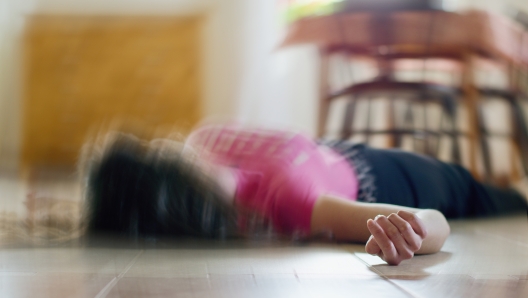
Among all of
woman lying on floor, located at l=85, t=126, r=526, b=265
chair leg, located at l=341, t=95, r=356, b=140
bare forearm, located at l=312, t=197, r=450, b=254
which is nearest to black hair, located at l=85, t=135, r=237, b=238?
woman lying on floor, located at l=85, t=126, r=526, b=265

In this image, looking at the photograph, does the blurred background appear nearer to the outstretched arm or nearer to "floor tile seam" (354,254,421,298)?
the outstretched arm

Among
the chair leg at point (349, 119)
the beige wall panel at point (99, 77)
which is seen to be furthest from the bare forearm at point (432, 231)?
the beige wall panel at point (99, 77)

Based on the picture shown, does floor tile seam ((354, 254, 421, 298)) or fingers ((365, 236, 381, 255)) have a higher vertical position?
fingers ((365, 236, 381, 255))

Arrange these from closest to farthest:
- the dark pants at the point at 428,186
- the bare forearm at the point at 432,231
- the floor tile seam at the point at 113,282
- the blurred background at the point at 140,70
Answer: the floor tile seam at the point at 113,282, the bare forearm at the point at 432,231, the dark pants at the point at 428,186, the blurred background at the point at 140,70

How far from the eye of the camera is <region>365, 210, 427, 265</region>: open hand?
2.46 feet

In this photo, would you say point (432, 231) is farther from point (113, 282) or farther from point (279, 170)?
point (113, 282)

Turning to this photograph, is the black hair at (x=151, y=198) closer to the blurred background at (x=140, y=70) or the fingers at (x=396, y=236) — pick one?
the fingers at (x=396, y=236)

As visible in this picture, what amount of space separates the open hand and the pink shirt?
0.89ft

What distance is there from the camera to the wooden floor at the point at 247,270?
2.08ft

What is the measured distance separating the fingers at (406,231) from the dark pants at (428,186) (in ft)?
1.45

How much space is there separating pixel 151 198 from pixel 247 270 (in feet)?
0.97

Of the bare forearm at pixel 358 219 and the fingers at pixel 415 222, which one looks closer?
the fingers at pixel 415 222

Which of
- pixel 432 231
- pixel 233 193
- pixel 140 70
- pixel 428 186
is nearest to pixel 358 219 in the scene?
pixel 432 231

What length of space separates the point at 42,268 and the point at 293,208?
1.44ft
